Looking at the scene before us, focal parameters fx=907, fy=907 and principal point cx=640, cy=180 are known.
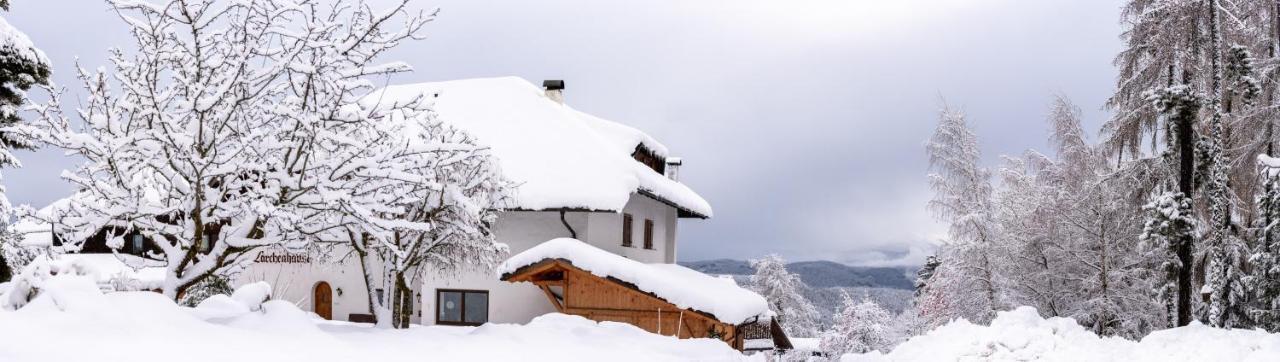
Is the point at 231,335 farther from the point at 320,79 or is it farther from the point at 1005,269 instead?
the point at 1005,269

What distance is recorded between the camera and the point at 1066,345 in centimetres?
1292

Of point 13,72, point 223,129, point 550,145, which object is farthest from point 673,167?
point 223,129

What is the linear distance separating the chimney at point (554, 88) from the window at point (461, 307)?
895 cm

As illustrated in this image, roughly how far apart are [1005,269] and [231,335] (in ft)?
74.5

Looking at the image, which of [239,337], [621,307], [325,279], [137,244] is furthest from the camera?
[137,244]

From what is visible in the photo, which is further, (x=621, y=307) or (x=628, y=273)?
(x=621, y=307)

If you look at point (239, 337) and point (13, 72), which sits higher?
point (13, 72)

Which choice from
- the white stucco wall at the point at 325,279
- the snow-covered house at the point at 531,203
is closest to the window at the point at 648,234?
the snow-covered house at the point at 531,203

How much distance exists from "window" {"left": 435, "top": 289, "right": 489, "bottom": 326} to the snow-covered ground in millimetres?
13973

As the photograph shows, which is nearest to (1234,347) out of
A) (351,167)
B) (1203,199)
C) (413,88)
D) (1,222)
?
(1203,199)

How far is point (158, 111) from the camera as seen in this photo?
28.0ft

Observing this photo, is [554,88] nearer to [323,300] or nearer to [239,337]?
[323,300]

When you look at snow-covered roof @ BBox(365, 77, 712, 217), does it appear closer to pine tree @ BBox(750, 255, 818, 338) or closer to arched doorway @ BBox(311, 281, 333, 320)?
arched doorway @ BBox(311, 281, 333, 320)

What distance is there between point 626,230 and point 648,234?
2692 millimetres
